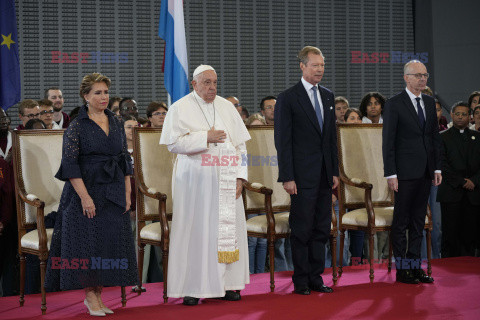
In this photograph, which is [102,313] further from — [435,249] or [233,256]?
[435,249]

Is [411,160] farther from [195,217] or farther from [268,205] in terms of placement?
[195,217]

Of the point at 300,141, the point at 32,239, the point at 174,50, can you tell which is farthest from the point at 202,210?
the point at 174,50

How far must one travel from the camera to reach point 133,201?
504 cm

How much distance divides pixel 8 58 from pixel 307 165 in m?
3.28

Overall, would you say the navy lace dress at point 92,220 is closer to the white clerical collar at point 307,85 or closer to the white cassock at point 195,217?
the white cassock at point 195,217

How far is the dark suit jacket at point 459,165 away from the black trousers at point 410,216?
1.31 m

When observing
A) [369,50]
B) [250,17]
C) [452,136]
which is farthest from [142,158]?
[369,50]

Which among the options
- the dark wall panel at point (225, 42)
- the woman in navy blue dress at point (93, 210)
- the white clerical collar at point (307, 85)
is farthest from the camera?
the dark wall panel at point (225, 42)

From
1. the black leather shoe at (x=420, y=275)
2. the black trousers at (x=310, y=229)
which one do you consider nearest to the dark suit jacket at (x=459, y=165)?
the black leather shoe at (x=420, y=275)

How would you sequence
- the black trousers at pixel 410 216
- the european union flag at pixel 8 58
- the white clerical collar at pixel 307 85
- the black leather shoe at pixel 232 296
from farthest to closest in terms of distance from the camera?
the european union flag at pixel 8 58 → the black trousers at pixel 410 216 → the white clerical collar at pixel 307 85 → the black leather shoe at pixel 232 296

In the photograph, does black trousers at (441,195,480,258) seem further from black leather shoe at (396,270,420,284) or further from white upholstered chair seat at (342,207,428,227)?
black leather shoe at (396,270,420,284)

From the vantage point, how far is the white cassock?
4.01 m

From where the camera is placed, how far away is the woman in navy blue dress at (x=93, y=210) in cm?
363

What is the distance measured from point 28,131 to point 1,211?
690 millimetres
